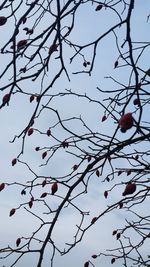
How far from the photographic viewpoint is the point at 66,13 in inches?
104

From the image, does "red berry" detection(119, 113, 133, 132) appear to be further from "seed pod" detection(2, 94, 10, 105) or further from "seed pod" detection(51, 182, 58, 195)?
"seed pod" detection(51, 182, 58, 195)

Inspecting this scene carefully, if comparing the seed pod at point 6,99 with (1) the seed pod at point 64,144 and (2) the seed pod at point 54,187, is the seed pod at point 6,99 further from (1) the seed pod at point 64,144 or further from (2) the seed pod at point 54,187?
(1) the seed pod at point 64,144

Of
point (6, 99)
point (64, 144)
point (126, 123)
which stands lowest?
point (126, 123)

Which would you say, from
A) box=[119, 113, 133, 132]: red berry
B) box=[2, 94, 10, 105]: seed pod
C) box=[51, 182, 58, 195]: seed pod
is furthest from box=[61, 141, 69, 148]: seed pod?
box=[119, 113, 133, 132]: red berry

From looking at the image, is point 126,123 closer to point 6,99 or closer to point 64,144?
point 6,99

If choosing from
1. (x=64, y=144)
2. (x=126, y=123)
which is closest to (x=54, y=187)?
(x=64, y=144)

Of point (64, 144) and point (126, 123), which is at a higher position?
point (64, 144)

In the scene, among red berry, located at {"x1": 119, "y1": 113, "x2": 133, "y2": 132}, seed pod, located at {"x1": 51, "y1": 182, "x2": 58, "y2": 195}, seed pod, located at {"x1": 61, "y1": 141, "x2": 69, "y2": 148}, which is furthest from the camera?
seed pod, located at {"x1": 61, "y1": 141, "x2": 69, "y2": 148}

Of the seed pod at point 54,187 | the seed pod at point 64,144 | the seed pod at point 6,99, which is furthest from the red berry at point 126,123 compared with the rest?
the seed pod at point 64,144

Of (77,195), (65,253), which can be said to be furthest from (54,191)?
(65,253)

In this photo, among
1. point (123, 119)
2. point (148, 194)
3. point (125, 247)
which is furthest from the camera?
point (125, 247)

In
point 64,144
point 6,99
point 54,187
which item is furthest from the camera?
point 64,144

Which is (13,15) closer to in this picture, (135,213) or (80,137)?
(80,137)

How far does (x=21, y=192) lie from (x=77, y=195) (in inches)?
37.8
